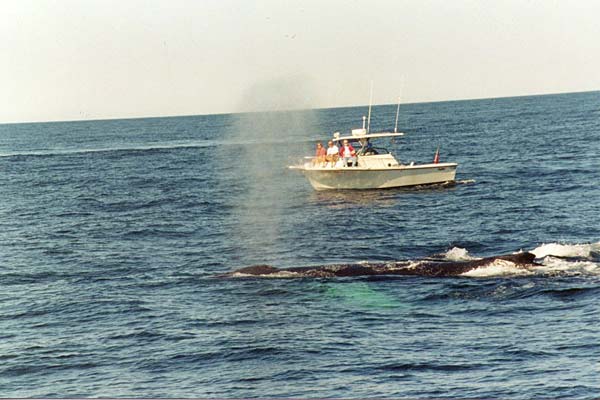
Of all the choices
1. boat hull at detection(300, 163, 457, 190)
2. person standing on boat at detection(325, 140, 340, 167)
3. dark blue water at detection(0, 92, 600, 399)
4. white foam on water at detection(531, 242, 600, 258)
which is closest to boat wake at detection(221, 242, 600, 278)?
white foam on water at detection(531, 242, 600, 258)

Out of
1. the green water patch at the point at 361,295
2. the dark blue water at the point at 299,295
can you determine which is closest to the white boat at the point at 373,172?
the dark blue water at the point at 299,295

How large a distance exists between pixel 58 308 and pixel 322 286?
1002 centimetres

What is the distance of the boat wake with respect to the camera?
33.2 m

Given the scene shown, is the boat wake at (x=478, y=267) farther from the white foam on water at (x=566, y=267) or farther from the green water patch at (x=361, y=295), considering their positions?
the green water patch at (x=361, y=295)

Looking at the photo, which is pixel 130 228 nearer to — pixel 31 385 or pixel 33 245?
pixel 33 245

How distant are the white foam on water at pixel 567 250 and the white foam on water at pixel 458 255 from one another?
9.76ft

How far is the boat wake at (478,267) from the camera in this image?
1309 inches

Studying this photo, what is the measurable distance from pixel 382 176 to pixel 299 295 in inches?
1304

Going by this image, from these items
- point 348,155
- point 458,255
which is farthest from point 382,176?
point 458,255

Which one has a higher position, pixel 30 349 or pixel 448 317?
pixel 448 317

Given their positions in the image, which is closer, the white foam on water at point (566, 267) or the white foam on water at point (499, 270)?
the white foam on water at point (566, 267)

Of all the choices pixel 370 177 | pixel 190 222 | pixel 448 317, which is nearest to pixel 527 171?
pixel 370 177

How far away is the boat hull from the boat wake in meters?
25.8

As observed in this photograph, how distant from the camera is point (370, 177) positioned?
63.5 metres
